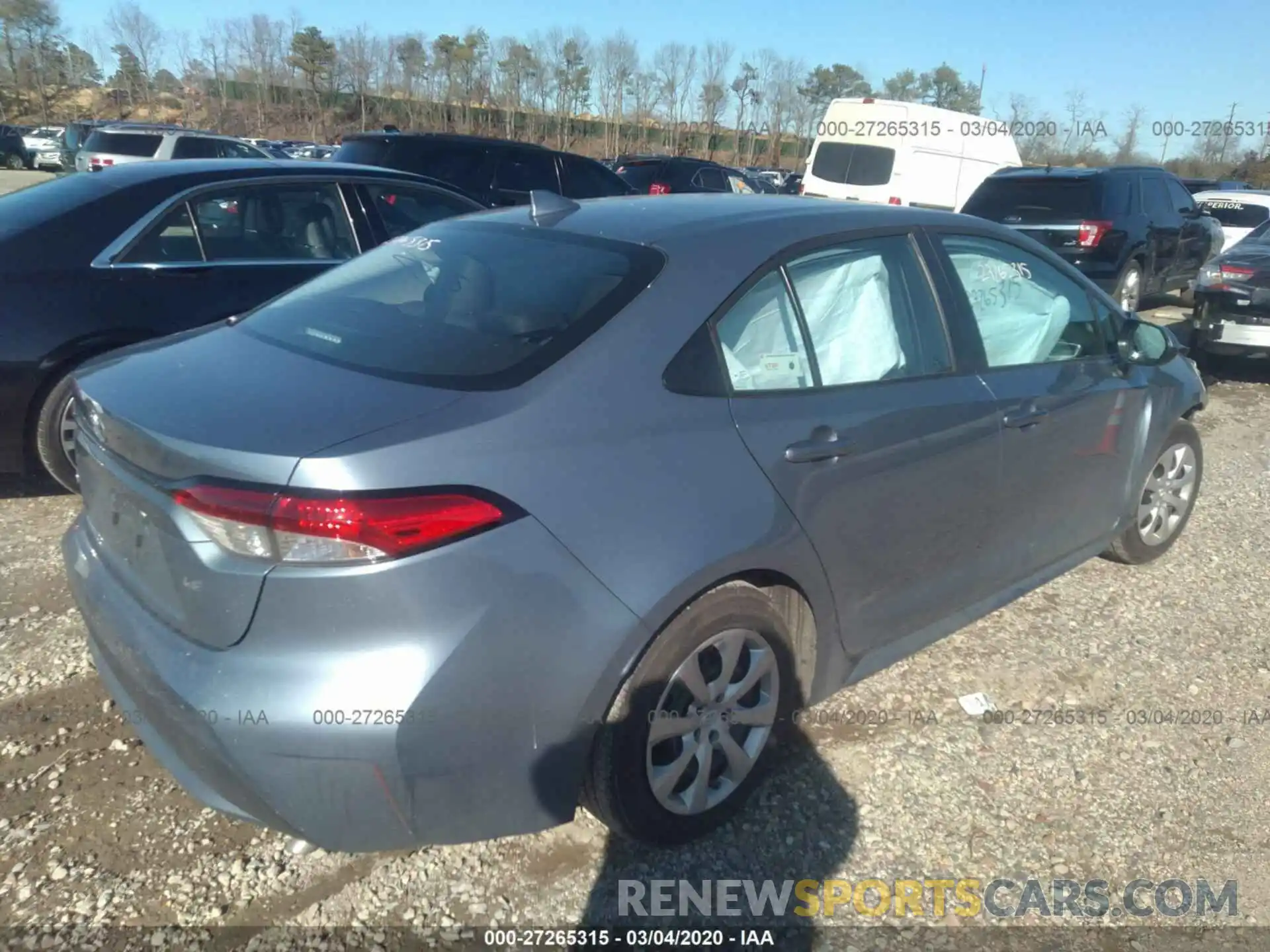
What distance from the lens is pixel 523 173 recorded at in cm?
1004

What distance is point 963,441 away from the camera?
3.10 m

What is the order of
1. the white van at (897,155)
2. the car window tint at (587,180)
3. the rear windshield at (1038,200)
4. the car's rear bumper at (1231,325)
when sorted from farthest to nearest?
the white van at (897,155), the car window tint at (587,180), the rear windshield at (1038,200), the car's rear bumper at (1231,325)

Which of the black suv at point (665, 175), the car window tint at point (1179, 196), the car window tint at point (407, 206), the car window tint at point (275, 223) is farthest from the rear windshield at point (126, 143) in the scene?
the car window tint at point (1179, 196)

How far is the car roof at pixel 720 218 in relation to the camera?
2.75 m

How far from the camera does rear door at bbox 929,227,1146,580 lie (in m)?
3.33

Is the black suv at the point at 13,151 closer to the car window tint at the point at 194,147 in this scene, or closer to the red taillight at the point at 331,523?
the car window tint at the point at 194,147

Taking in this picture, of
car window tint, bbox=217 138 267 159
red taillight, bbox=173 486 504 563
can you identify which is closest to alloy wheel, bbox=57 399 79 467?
red taillight, bbox=173 486 504 563

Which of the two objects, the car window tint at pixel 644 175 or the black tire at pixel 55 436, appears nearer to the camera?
the black tire at pixel 55 436

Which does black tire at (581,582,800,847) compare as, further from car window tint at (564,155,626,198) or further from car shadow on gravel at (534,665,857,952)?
car window tint at (564,155,626,198)

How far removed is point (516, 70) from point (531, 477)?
5105 cm

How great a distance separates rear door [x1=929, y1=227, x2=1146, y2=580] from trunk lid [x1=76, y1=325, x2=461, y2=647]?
6.78ft

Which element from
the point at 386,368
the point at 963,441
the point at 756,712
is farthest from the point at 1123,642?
Answer: the point at 386,368

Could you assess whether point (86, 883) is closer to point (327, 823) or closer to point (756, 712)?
point (327, 823)

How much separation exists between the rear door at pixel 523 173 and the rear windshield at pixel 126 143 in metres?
10.1
